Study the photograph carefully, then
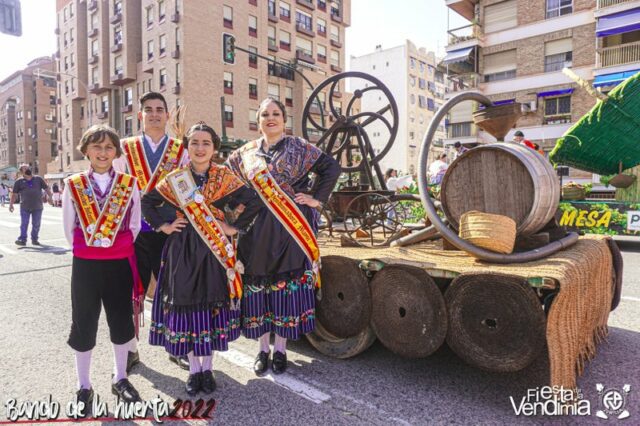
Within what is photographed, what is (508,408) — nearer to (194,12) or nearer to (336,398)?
(336,398)

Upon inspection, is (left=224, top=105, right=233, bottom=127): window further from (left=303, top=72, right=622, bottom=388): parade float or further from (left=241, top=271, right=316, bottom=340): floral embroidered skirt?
(left=241, top=271, right=316, bottom=340): floral embroidered skirt

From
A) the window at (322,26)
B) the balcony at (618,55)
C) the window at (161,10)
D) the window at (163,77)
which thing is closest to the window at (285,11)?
the window at (322,26)

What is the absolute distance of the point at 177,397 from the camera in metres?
2.91

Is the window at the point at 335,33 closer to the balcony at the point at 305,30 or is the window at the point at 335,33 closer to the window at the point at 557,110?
the balcony at the point at 305,30

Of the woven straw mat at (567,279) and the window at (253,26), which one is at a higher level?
the window at (253,26)

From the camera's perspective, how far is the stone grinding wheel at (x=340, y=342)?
3363 mm

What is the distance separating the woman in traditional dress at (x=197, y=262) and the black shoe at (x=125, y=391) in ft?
1.01

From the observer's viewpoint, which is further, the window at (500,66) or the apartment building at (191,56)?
the apartment building at (191,56)

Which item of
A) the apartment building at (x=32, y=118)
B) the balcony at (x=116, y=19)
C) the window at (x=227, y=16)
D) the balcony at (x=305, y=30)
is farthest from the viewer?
the apartment building at (x=32, y=118)

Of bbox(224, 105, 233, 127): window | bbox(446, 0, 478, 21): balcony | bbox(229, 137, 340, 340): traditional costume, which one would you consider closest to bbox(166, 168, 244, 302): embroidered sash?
bbox(229, 137, 340, 340): traditional costume

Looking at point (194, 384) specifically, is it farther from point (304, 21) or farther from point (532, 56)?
point (304, 21)

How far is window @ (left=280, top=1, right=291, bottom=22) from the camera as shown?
129 feet

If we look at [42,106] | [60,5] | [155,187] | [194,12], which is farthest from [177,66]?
[42,106]

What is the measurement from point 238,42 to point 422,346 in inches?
1437
